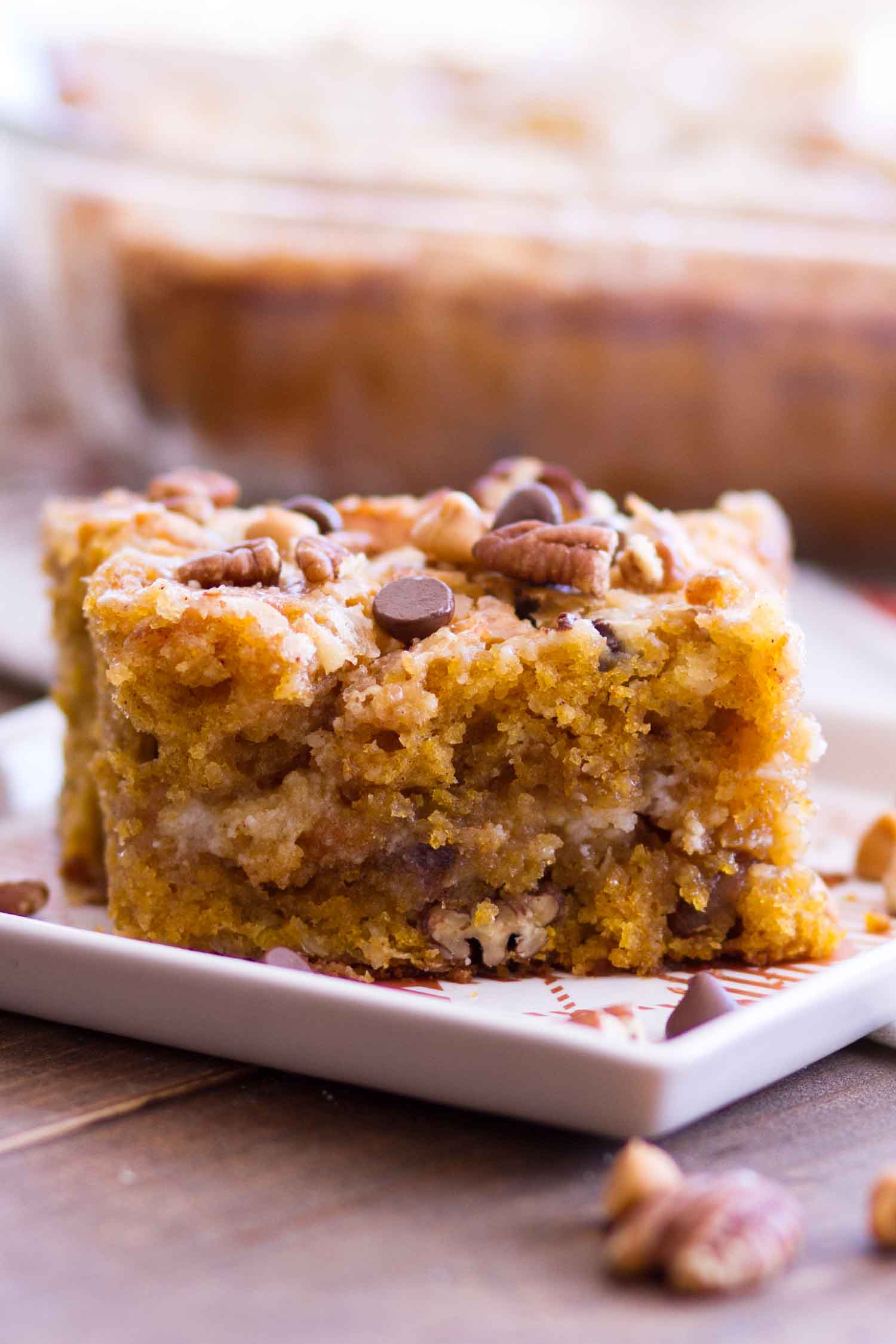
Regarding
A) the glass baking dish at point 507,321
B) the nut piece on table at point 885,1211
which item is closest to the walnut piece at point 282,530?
the nut piece on table at point 885,1211

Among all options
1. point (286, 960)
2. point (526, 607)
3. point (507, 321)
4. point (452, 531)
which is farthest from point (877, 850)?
point (507, 321)

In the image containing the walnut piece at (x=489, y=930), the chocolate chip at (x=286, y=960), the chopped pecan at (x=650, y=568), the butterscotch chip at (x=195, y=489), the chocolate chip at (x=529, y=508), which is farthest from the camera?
the butterscotch chip at (x=195, y=489)

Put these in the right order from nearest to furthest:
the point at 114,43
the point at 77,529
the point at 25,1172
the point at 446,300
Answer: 1. the point at 25,1172
2. the point at 77,529
3. the point at 446,300
4. the point at 114,43

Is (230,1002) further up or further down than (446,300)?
further down

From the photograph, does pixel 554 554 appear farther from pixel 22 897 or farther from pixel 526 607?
pixel 22 897

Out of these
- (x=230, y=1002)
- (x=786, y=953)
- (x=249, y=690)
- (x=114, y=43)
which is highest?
(x=114, y=43)

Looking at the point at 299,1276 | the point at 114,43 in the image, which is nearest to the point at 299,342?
the point at 114,43

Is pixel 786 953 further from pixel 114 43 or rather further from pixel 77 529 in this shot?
pixel 114 43

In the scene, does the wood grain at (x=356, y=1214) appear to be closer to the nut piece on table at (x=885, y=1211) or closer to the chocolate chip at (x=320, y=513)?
the nut piece on table at (x=885, y=1211)
